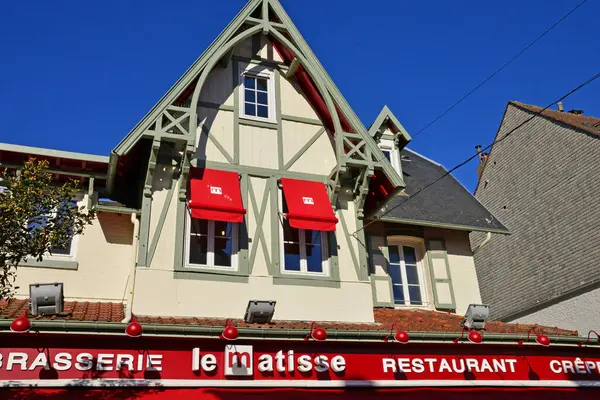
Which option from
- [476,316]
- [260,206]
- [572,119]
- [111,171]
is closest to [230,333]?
[260,206]

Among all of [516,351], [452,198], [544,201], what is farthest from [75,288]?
[544,201]

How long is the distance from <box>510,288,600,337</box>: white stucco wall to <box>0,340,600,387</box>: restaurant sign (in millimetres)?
5332

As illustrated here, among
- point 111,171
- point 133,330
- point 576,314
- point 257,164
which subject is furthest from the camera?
point 576,314

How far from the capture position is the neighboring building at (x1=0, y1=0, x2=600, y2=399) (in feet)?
30.2

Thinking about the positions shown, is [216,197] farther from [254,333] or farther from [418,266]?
[418,266]

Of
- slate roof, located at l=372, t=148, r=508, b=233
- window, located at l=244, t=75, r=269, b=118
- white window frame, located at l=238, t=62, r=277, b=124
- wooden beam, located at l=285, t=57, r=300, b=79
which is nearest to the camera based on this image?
white window frame, located at l=238, t=62, r=277, b=124

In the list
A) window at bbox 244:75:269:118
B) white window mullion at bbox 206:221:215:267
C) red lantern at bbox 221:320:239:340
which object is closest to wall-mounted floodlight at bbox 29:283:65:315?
red lantern at bbox 221:320:239:340

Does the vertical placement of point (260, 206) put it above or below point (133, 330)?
above

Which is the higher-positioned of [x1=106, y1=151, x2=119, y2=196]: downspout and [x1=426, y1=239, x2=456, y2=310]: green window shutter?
[x1=106, y1=151, x2=119, y2=196]: downspout

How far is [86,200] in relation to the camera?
11.8 meters

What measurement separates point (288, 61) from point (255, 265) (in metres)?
4.99

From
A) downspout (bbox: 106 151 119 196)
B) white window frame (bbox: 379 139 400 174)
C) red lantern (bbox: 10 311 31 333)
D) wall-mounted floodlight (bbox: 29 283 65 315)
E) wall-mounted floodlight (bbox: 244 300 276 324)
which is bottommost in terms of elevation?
red lantern (bbox: 10 311 31 333)

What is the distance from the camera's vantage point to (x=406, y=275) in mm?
14211

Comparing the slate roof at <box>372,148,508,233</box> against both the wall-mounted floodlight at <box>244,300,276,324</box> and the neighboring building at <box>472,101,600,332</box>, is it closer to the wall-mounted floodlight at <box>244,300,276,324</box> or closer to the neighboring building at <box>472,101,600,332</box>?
the neighboring building at <box>472,101,600,332</box>
